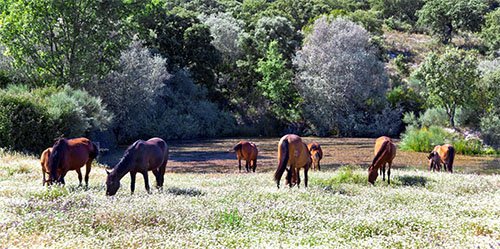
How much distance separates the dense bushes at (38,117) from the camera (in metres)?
23.9

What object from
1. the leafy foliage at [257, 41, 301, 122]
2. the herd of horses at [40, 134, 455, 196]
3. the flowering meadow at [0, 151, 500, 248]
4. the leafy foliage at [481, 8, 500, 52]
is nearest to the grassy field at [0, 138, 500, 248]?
the flowering meadow at [0, 151, 500, 248]

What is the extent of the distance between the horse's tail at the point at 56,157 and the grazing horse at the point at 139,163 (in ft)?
5.34

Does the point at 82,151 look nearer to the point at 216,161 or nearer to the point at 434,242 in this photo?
the point at 434,242

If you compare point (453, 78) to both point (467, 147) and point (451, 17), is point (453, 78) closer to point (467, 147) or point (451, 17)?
point (467, 147)

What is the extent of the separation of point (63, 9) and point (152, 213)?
79.0 ft

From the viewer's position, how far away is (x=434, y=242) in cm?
672

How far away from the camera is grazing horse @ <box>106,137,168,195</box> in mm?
11289

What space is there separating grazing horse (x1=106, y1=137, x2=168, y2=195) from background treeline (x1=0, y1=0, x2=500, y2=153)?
1416 centimetres

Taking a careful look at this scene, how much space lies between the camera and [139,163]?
11906 millimetres

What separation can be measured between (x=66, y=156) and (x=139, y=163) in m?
2.16

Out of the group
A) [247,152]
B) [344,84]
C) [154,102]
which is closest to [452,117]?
[344,84]

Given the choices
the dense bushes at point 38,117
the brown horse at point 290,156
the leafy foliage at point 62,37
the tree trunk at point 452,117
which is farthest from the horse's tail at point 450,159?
the leafy foliage at point 62,37

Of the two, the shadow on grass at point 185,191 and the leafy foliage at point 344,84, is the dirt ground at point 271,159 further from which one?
the shadow on grass at point 185,191

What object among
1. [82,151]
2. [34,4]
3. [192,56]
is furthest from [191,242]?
[192,56]
